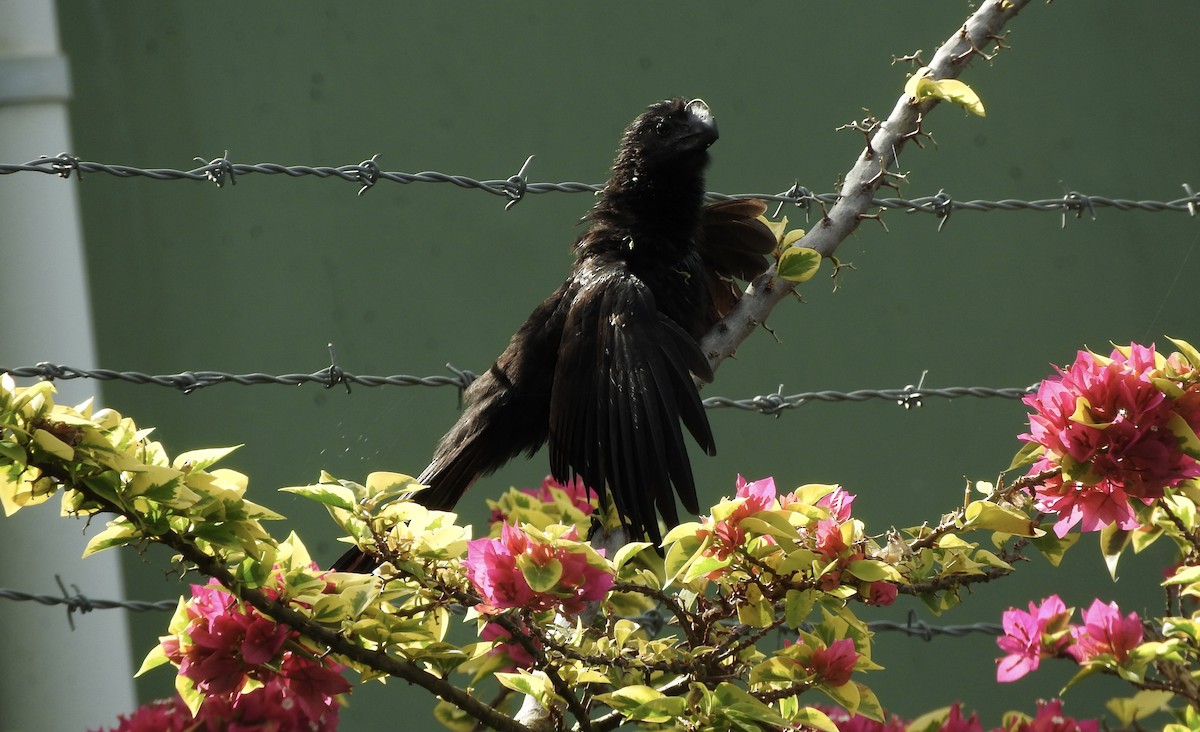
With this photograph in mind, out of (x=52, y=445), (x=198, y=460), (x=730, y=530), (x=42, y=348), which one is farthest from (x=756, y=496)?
(x=42, y=348)

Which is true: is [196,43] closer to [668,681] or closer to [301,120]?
[301,120]

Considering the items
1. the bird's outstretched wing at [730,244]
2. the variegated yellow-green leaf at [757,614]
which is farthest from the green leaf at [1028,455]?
the bird's outstretched wing at [730,244]

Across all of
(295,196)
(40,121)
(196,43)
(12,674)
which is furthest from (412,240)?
(12,674)

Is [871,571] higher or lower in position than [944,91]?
lower

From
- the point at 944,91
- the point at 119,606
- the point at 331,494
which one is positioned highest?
the point at 944,91

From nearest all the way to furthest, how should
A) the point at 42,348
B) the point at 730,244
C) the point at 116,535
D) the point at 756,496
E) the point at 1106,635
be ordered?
the point at 116,535 < the point at 756,496 < the point at 1106,635 < the point at 730,244 < the point at 42,348

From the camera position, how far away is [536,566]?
1.45 meters

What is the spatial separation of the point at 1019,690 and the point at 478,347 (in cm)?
215

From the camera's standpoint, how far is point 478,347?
12.3 ft

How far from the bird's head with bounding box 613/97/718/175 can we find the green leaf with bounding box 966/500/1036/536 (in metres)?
1.20

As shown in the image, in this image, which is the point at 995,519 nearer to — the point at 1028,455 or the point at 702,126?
the point at 1028,455

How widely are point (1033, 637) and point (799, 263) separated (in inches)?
30.1

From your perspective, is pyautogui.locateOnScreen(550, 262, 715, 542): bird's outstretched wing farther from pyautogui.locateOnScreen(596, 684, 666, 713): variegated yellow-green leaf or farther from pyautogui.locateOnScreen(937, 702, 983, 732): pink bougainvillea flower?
pyautogui.locateOnScreen(937, 702, 983, 732): pink bougainvillea flower

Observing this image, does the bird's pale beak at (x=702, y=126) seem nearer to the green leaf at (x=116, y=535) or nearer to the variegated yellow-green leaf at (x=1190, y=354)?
the variegated yellow-green leaf at (x=1190, y=354)
